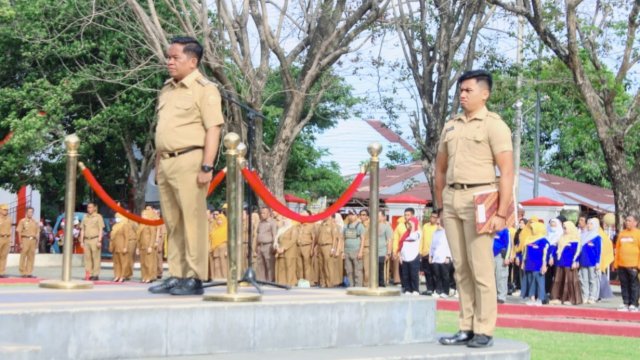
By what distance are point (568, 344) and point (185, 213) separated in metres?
6.25

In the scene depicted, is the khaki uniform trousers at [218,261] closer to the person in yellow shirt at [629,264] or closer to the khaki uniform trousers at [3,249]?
the khaki uniform trousers at [3,249]

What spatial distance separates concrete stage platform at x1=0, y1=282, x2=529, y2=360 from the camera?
827 cm

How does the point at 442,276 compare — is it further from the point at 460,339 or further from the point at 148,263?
the point at 460,339

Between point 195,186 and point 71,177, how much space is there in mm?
1319

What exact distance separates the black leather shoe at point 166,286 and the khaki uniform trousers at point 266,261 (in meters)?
16.5

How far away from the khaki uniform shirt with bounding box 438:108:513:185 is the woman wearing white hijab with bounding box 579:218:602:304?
1348 centimetres

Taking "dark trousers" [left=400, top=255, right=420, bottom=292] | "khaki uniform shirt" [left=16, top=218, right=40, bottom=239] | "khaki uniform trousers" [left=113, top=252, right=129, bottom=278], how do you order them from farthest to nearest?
"khaki uniform shirt" [left=16, top=218, right=40, bottom=239]
"khaki uniform trousers" [left=113, top=252, right=129, bottom=278]
"dark trousers" [left=400, top=255, right=420, bottom=292]

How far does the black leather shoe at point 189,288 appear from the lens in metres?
10.1

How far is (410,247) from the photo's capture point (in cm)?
2488

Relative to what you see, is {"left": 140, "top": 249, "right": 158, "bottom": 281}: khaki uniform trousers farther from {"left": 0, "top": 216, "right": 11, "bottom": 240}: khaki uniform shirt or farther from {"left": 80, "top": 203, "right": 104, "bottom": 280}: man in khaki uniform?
{"left": 0, "top": 216, "right": 11, "bottom": 240}: khaki uniform shirt

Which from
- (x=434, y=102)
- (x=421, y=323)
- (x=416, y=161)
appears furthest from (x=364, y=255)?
(x=416, y=161)

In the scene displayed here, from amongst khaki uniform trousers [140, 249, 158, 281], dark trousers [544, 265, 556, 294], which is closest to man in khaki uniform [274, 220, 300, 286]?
khaki uniform trousers [140, 249, 158, 281]

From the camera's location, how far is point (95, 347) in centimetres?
841

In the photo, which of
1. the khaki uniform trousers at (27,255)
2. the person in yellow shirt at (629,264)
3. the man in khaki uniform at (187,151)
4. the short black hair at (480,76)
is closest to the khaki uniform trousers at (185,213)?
the man in khaki uniform at (187,151)
